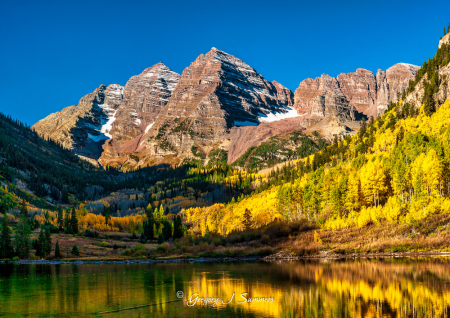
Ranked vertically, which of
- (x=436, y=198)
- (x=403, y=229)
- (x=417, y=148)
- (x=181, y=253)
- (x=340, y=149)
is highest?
(x=340, y=149)

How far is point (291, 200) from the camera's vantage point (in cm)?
12638

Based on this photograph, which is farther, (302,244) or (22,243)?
(22,243)

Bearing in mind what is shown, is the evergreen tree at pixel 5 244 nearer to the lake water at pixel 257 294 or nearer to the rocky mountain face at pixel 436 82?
the lake water at pixel 257 294

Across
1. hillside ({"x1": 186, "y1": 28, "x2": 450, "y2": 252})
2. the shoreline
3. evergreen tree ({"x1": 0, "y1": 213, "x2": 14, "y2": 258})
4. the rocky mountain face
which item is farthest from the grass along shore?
the rocky mountain face

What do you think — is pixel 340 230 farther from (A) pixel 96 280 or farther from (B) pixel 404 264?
(A) pixel 96 280

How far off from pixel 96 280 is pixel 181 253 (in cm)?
5551

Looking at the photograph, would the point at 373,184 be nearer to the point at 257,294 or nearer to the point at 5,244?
the point at 257,294

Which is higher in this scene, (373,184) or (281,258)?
(373,184)

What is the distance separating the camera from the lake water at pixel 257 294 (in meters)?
34.8

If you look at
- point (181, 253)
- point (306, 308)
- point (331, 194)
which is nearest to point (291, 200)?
point (331, 194)

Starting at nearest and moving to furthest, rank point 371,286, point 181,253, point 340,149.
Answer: point 371,286 → point 181,253 → point 340,149

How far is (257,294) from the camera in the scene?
43.1 meters

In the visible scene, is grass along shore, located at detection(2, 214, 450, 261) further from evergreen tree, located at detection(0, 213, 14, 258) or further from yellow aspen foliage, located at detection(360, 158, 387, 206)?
yellow aspen foliage, located at detection(360, 158, 387, 206)

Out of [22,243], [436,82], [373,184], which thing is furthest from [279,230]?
[22,243]
